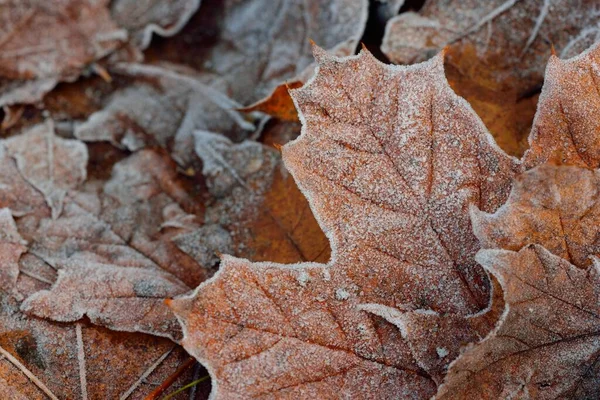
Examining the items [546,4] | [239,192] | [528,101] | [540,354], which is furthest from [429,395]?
[546,4]

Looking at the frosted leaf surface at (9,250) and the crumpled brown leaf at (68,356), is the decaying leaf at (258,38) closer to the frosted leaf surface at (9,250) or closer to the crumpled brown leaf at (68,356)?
the frosted leaf surface at (9,250)

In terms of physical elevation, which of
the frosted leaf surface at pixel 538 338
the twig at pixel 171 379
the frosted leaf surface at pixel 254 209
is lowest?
the twig at pixel 171 379

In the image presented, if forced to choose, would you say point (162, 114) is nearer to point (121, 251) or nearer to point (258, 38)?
point (258, 38)

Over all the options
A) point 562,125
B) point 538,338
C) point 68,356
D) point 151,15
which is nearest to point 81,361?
point 68,356

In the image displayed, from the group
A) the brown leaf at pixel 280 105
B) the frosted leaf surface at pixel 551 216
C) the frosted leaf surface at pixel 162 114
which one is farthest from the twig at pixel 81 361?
the frosted leaf surface at pixel 551 216

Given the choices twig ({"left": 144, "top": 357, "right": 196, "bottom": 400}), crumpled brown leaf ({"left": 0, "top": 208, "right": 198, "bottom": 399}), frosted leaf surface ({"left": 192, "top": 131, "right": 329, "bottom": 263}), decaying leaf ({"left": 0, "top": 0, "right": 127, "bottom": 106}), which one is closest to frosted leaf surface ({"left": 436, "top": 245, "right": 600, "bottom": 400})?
frosted leaf surface ({"left": 192, "top": 131, "right": 329, "bottom": 263})

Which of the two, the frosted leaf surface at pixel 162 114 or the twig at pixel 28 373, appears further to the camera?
the frosted leaf surface at pixel 162 114

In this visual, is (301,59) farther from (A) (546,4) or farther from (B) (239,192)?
(A) (546,4)

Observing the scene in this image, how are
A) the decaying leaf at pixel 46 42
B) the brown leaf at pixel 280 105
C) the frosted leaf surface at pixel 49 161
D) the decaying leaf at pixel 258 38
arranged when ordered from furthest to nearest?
1. the decaying leaf at pixel 46 42
2. the decaying leaf at pixel 258 38
3. the frosted leaf surface at pixel 49 161
4. the brown leaf at pixel 280 105

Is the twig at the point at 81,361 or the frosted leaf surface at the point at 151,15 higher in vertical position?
the frosted leaf surface at the point at 151,15
